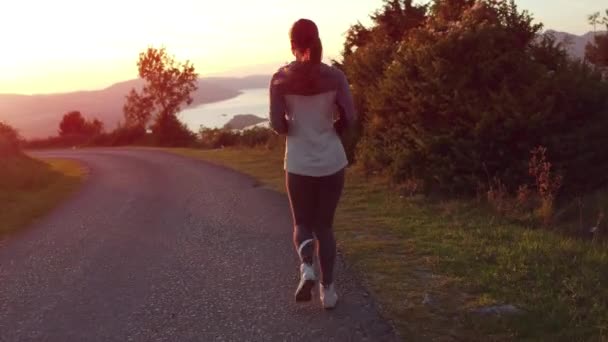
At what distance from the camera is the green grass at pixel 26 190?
10.5 metres

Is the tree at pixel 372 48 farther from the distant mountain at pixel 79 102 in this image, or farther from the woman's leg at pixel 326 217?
the distant mountain at pixel 79 102

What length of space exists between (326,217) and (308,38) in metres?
1.42

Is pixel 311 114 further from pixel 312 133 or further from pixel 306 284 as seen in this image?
pixel 306 284

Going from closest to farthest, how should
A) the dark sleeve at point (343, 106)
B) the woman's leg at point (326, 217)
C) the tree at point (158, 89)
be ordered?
the dark sleeve at point (343, 106)
the woman's leg at point (326, 217)
the tree at point (158, 89)

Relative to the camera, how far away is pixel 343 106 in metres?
4.73

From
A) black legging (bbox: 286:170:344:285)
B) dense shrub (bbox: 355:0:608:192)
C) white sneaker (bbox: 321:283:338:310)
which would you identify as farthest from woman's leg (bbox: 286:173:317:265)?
dense shrub (bbox: 355:0:608:192)

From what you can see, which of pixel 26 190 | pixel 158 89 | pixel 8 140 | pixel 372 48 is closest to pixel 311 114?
pixel 372 48

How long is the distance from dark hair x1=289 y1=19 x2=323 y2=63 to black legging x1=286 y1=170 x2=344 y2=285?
3.12 feet

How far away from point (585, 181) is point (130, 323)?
26.2 ft

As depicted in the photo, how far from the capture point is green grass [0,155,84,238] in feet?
34.6

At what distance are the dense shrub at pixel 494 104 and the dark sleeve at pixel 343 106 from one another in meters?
5.66

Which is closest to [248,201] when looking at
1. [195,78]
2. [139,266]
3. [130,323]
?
[139,266]

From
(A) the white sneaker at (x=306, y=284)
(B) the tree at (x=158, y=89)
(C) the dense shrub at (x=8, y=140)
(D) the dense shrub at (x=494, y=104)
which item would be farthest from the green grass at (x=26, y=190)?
(B) the tree at (x=158, y=89)

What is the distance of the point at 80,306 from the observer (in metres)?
5.30
